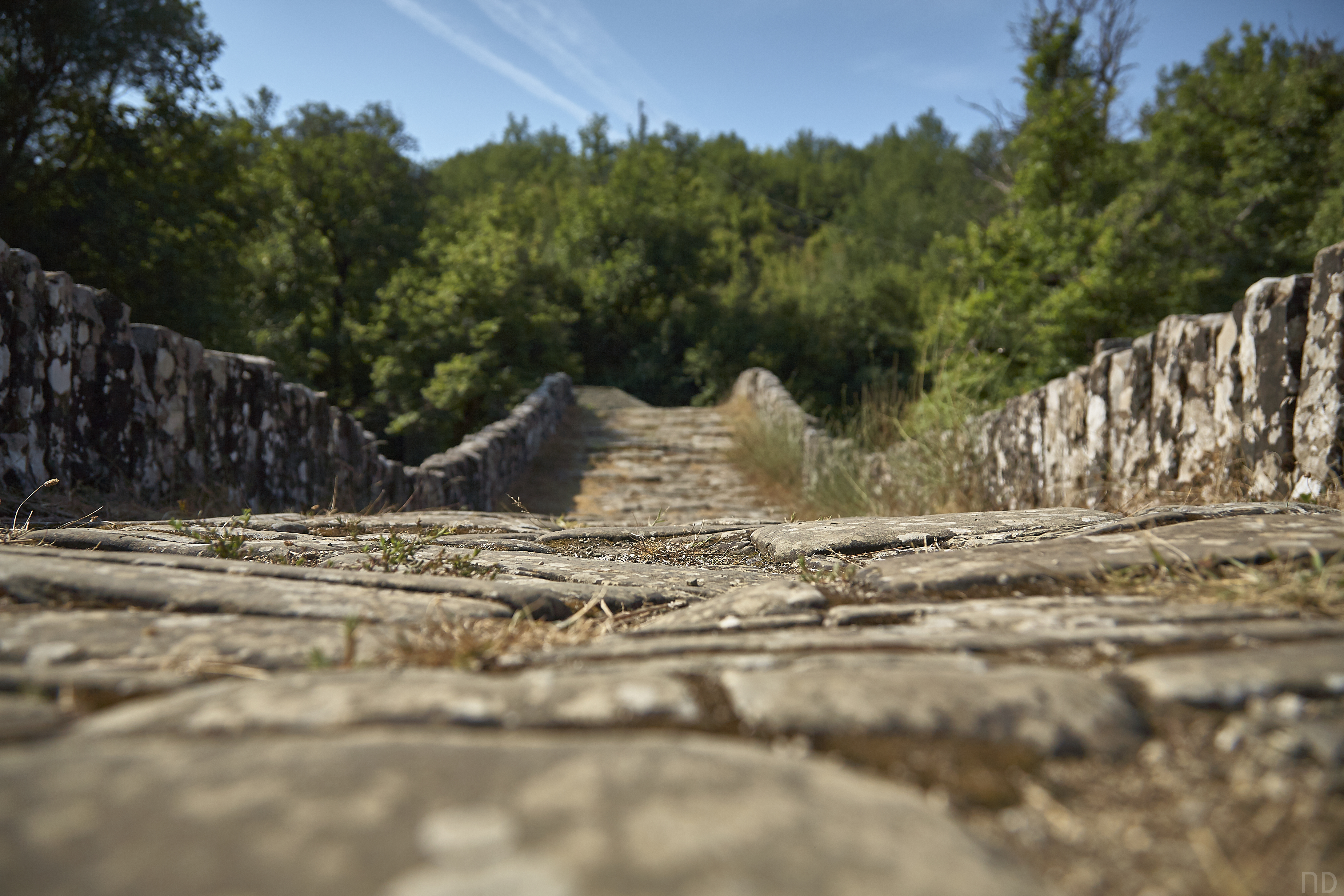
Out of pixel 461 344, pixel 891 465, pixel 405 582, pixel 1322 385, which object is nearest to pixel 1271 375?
pixel 1322 385

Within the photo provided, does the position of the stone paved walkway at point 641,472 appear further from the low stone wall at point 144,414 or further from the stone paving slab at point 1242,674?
the stone paving slab at point 1242,674

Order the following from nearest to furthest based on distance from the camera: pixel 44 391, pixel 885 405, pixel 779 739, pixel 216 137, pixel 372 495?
pixel 779 739 → pixel 44 391 → pixel 372 495 → pixel 885 405 → pixel 216 137

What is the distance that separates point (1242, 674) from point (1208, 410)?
2.63 meters

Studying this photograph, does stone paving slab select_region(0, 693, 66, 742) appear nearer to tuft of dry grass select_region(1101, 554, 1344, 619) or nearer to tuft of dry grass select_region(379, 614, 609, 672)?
tuft of dry grass select_region(379, 614, 609, 672)

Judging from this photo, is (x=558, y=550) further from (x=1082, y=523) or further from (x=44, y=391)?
(x=44, y=391)

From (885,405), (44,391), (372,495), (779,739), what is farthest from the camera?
(885,405)

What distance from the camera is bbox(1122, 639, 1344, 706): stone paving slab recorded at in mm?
935

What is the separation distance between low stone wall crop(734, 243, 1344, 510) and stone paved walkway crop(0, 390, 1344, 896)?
134 cm

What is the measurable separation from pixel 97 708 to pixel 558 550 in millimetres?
1828

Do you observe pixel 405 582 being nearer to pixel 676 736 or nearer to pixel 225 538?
pixel 225 538

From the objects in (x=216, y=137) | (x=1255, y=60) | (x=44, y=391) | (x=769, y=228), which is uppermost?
(x=769, y=228)

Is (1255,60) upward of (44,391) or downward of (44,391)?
upward

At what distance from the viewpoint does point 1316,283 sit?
2654mm

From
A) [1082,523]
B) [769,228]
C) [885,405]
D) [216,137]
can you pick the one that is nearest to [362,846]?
[1082,523]
